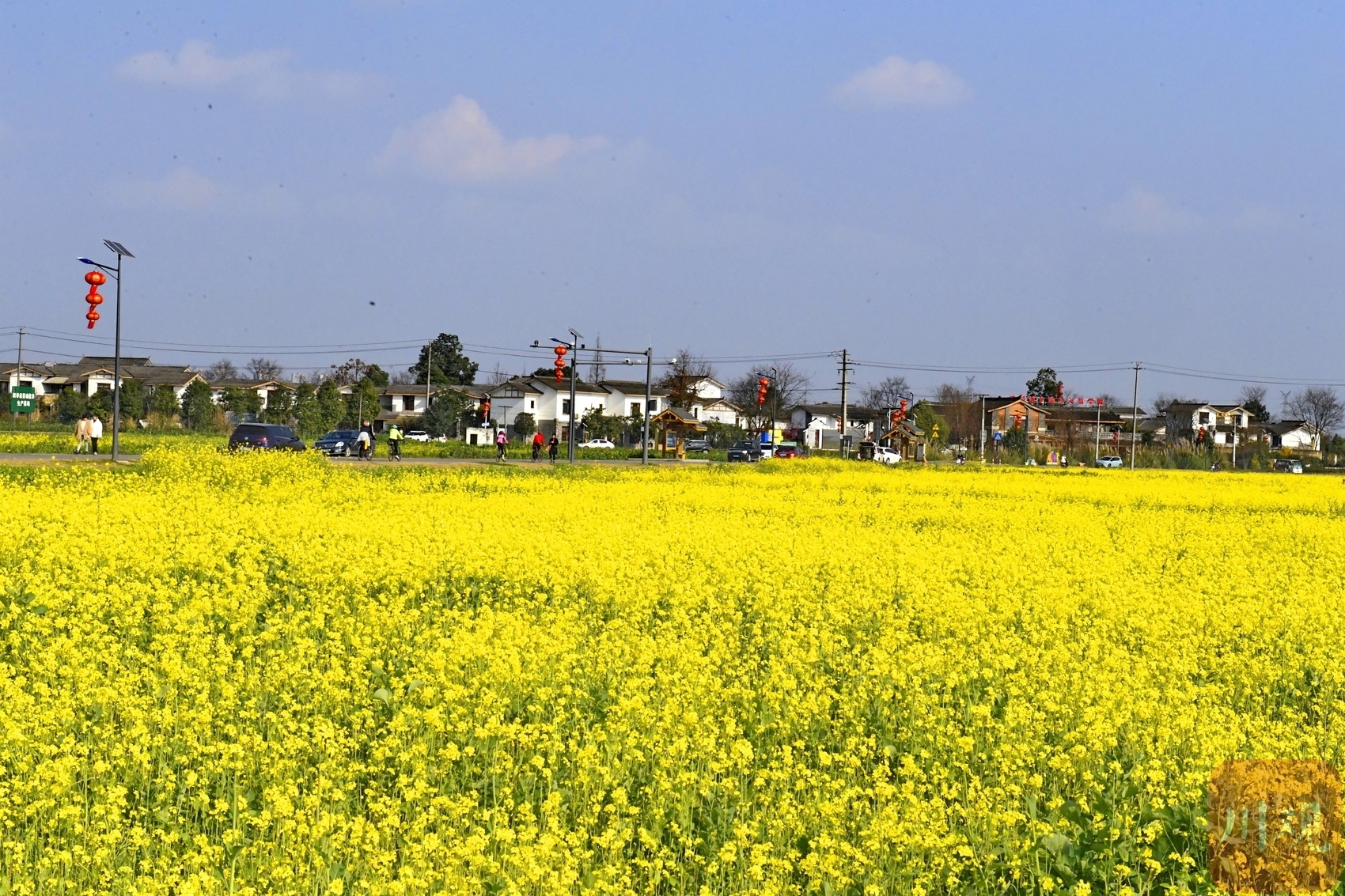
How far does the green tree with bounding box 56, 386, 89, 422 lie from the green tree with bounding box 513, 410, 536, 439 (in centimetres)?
3094

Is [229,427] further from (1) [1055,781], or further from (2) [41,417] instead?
(1) [1055,781]

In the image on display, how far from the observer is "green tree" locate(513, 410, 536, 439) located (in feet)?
320

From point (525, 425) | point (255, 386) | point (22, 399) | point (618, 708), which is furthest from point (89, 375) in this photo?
point (618, 708)

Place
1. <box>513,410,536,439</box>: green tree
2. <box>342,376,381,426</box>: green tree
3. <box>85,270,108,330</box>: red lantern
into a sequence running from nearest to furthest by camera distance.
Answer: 1. <box>85,270,108,330</box>: red lantern
2. <box>342,376,381,426</box>: green tree
3. <box>513,410,536,439</box>: green tree

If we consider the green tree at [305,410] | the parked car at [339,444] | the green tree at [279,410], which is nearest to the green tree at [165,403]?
the green tree at [279,410]

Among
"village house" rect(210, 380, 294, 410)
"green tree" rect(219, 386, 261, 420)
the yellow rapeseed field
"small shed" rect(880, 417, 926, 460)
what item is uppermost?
"village house" rect(210, 380, 294, 410)

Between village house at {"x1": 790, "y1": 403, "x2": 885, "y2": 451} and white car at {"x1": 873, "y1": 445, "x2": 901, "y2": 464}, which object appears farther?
village house at {"x1": 790, "y1": 403, "x2": 885, "y2": 451}

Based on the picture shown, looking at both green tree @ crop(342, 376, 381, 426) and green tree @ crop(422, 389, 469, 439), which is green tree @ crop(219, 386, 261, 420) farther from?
green tree @ crop(422, 389, 469, 439)

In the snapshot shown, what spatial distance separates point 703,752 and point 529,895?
172cm

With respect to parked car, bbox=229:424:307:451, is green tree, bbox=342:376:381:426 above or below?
above

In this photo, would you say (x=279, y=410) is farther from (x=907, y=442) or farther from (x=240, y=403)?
(x=907, y=442)

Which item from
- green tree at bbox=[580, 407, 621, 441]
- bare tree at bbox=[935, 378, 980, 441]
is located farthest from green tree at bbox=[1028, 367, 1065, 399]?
green tree at bbox=[580, 407, 621, 441]

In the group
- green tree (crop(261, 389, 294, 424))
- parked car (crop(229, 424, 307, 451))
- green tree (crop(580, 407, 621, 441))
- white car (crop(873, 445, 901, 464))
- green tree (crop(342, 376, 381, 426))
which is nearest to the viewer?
parked car (crop(229, 424, 307, 451))

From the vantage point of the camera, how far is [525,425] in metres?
97.8
